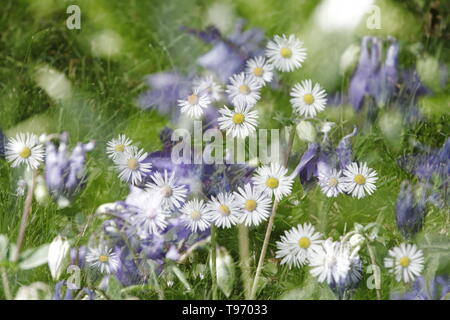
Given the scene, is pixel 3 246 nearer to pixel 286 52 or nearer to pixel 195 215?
pixel 195 215

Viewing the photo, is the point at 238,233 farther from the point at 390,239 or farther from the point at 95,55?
the point at 95,55

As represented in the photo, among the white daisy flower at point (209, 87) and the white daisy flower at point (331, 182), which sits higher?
the white daisy flower at point (209, 87)

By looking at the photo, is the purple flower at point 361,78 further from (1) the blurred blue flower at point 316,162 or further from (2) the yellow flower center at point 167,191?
(2) the yellow flower center at point 167,191

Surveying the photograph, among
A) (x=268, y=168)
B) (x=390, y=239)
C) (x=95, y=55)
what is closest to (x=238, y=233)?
(x=268, y=168)

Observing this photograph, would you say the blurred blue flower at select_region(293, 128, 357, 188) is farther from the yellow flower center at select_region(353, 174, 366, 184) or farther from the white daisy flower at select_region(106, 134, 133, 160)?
the white daisy flower at select_region(106, 134, 133, 160)

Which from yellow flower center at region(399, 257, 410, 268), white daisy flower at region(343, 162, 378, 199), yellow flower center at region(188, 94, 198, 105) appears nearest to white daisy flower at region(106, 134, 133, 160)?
yellow flower center at region(188, 94, 198, 105)

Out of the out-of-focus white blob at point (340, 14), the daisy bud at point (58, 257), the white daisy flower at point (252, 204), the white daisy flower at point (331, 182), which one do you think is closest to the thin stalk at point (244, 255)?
the white daisy flower at point (252, 204)
